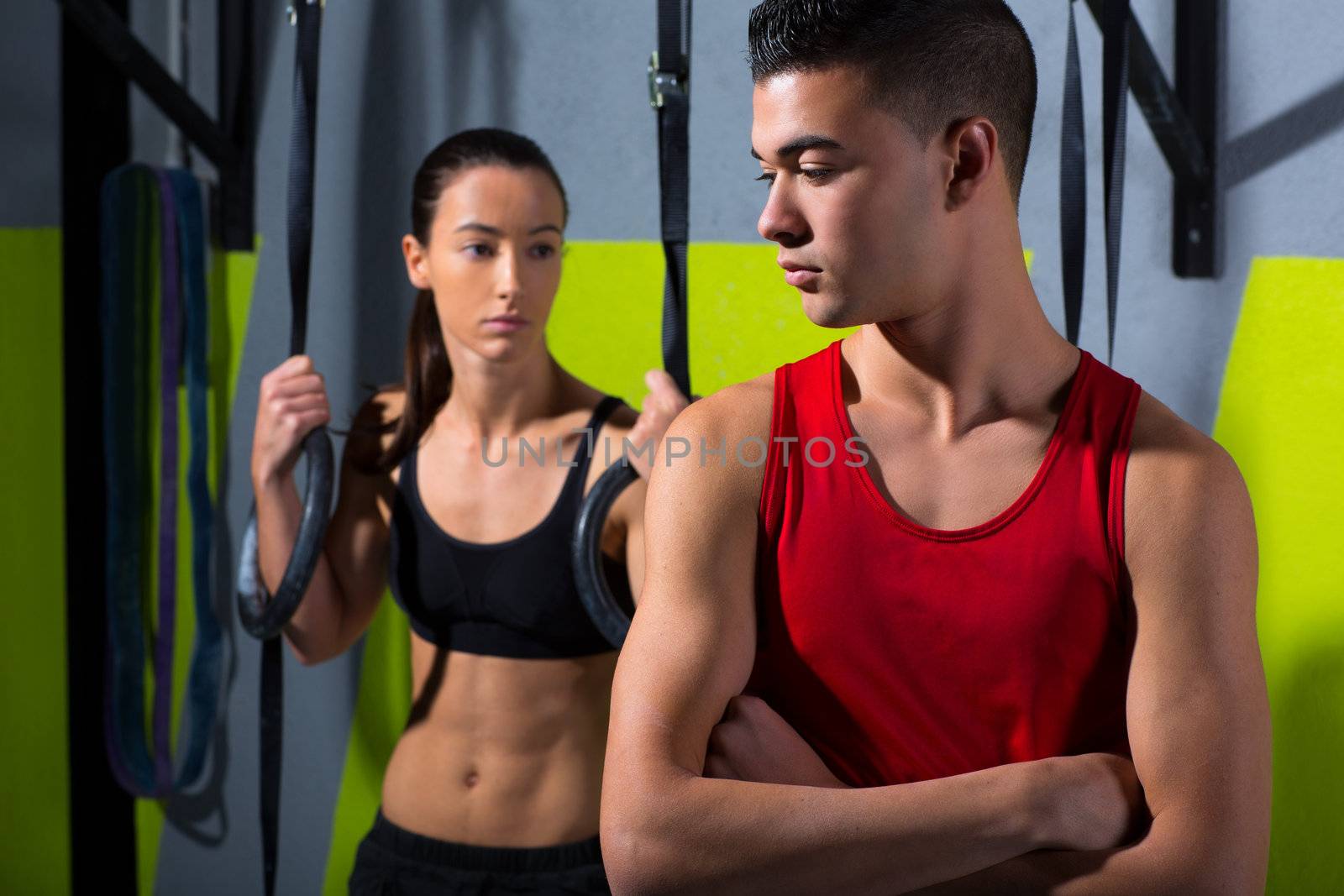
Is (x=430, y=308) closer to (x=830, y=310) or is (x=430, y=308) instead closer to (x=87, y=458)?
(x=87, y=458)

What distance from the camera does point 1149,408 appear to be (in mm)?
976

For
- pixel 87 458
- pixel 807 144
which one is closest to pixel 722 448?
pixel 807 144

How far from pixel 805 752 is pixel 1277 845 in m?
0.92

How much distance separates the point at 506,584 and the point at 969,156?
2.83 ft

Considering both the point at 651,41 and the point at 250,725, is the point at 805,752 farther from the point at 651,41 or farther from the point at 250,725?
the point at 250,725

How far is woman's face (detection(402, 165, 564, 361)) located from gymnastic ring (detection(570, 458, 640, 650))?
295mm

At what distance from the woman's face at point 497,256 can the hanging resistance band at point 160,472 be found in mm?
678

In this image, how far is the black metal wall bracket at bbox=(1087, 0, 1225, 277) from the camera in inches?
59.8

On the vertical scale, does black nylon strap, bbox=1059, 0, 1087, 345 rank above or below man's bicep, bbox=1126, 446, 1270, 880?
above

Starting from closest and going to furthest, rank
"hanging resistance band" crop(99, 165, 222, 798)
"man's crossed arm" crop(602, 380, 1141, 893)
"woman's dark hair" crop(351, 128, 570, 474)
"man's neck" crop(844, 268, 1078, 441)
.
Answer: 1. "man's crossed arm" crop(602, 380, 1141, 893)
2. "man's neck" crop(844, 268, 1078, 441)
3. "woman's dark hair" crop(351, 128, 570, 474)
4. "hanging resistance band" crop(99, 165, 222, 798)

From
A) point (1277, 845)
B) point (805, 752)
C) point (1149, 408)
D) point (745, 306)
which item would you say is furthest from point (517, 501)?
point (1277, 845)

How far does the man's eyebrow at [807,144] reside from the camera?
35.5 inches

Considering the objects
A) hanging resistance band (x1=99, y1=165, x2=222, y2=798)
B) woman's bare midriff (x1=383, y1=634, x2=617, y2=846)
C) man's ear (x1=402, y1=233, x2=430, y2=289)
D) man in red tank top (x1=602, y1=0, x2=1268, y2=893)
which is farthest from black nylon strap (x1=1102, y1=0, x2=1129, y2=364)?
hanging resistance band (x1=99, y1=165, x2=222, y2=798)

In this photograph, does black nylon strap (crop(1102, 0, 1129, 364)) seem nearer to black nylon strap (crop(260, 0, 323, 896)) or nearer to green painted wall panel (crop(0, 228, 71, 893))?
black nylon strap (crop(260, 0, 323, 896))
